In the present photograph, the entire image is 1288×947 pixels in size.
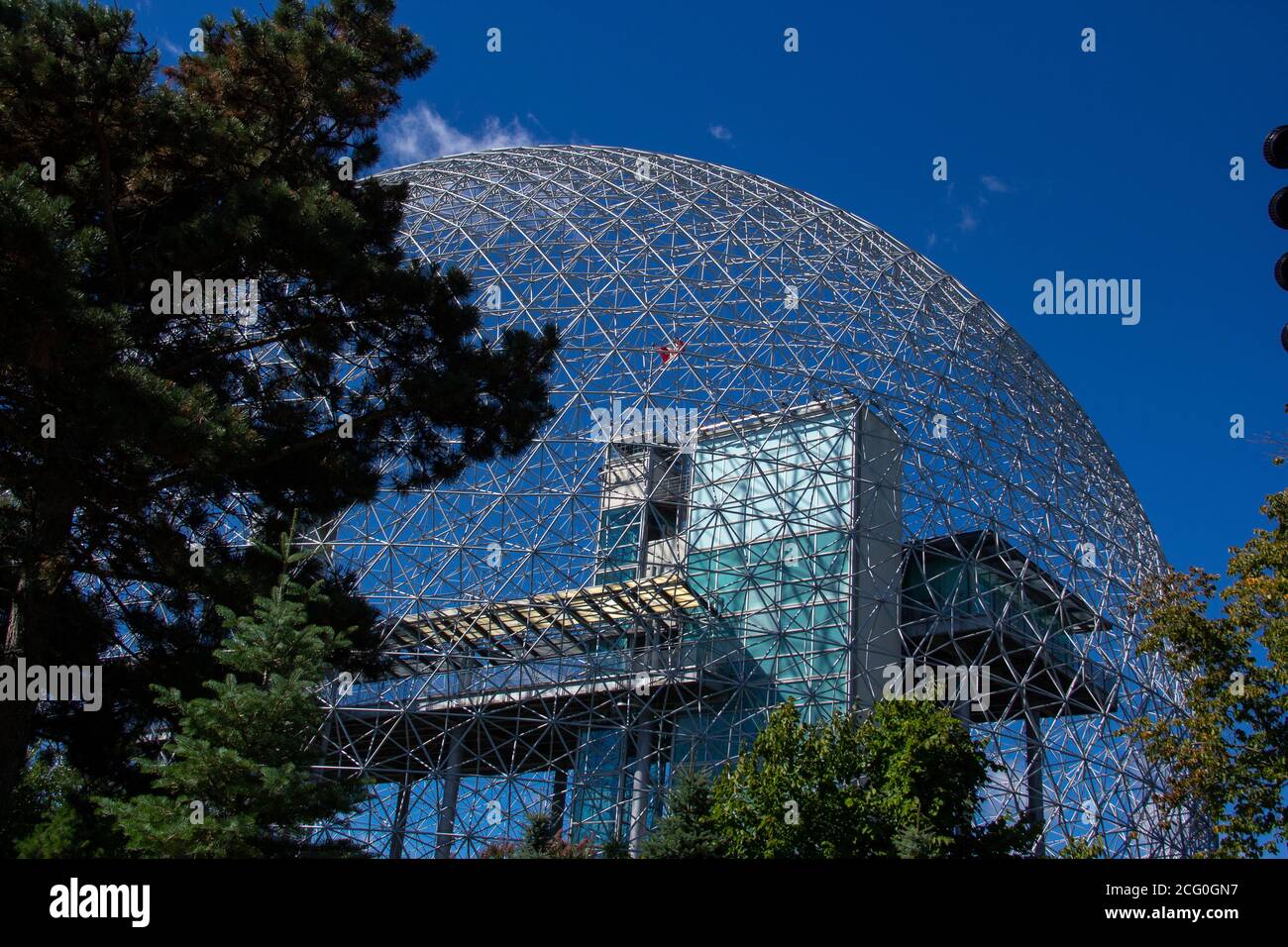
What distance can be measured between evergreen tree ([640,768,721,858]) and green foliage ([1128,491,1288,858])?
22.4 ft

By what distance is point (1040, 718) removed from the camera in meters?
29.4

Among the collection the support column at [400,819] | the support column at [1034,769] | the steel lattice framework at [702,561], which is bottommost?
the support column at [400,819]

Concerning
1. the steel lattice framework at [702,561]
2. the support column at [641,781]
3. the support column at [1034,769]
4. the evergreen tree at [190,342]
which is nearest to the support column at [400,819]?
the steel lattice framework at [702,561]

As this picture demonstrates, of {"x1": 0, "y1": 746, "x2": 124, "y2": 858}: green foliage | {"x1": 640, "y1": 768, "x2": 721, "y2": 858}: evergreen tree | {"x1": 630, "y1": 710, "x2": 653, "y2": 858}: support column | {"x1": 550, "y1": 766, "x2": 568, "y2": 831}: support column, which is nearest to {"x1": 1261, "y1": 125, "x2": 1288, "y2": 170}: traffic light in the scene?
{"x1": 0, "y1": 746, "x2": 124, "y2": 858}: green foliage

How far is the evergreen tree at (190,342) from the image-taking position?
11.7 metres

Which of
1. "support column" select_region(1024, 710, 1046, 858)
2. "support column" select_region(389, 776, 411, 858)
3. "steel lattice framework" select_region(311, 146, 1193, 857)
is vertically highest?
"steel lattice framework" select_region(311, 146, 1193, 857)

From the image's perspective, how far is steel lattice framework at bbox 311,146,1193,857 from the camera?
26.1 metres

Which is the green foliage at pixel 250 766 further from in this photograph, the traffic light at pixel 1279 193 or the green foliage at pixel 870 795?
the traffic light at pixel 1279 193

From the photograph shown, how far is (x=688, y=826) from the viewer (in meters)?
19.5

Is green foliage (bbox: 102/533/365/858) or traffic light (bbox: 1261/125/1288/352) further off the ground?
traffic light (bbox: 1261/125/1288/352)

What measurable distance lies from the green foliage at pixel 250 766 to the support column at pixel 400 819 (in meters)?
13.1

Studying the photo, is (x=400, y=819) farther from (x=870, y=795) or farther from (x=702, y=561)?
(x=870, y=795)

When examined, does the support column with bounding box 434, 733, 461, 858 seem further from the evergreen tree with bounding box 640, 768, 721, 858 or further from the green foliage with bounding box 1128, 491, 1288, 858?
the green foliage with bounding box 1128, 491, 1288, 858

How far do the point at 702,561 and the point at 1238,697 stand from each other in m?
13.0
